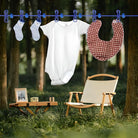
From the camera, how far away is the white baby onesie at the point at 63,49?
575 cm

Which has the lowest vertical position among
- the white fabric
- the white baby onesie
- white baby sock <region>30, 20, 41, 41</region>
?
the white fabric

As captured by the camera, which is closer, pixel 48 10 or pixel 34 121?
pixel 34 121

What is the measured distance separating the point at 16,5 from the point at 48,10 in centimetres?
218

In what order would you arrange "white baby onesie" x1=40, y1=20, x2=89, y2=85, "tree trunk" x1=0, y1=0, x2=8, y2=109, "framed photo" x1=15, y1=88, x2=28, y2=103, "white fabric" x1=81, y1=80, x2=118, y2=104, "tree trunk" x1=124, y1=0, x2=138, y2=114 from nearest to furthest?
"white baby onesie" x1=40, y1=20, x2=89, y2=85 → "tree trunk" x1=124, y1=0, x2=138, y2=114 → "framed photo" x1=15, y1=88, x2=28, y2=103 → "white fabric" x1=81, y1=80, x2=118, y2=104 → "tree trunk" x1=0, y1=0, x2=8, y2=109

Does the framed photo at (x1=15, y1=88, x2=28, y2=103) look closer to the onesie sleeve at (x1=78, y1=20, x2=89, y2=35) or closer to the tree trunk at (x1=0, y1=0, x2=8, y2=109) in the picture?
the tree trunk at (x1=0, y1=0, x2=8, y2=109)

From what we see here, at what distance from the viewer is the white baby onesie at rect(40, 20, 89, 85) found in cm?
575

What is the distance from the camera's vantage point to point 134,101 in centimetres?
609

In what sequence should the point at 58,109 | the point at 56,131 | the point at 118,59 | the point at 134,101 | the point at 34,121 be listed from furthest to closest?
the point at 118,59 < the point at 58,109 < the point at 134,101 < the point at 34,121 < the point at 56,131

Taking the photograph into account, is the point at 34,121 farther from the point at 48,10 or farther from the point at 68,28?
the point at 48,10

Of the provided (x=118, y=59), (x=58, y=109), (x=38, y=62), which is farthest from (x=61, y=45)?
(x=118, y=59)

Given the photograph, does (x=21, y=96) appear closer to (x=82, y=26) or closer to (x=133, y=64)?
(x=82, y=26)

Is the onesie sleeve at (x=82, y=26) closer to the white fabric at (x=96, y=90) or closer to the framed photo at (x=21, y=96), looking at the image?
the white fabric at (x=96, y=90)

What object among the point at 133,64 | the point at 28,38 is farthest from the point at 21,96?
the point at 28,38

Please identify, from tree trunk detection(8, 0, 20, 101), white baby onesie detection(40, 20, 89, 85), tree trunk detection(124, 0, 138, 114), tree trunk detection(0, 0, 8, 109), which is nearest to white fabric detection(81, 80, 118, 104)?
tree trunk detection(124, 0, 138, 114)
